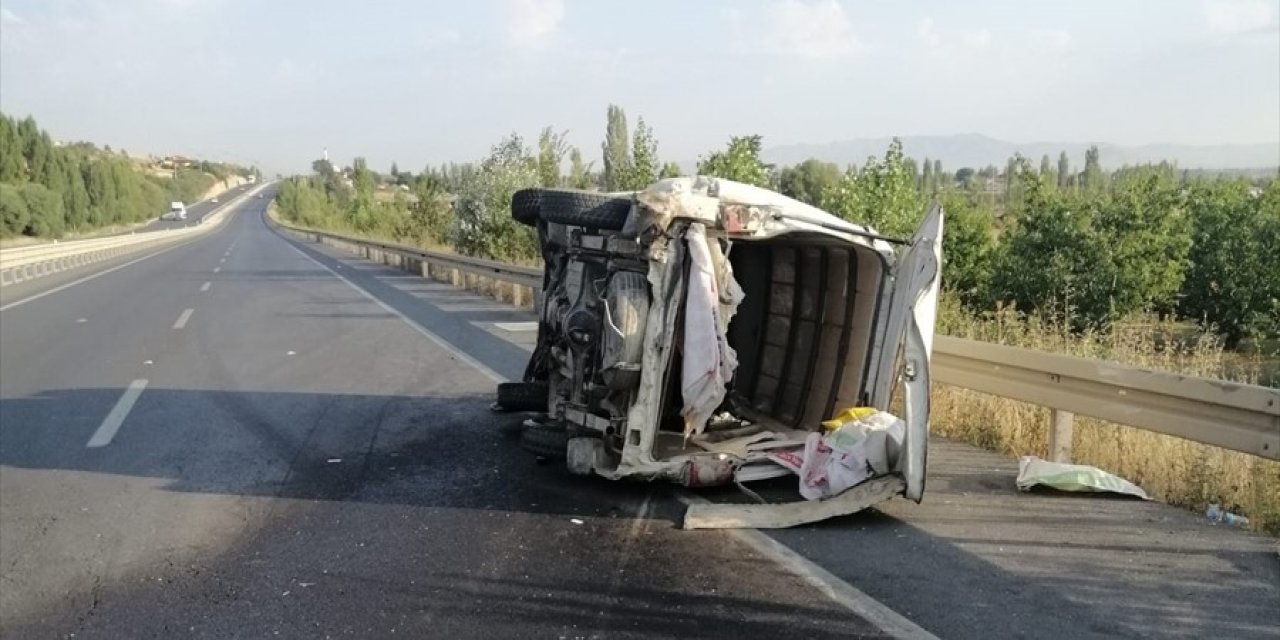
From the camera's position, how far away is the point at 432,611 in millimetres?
4430

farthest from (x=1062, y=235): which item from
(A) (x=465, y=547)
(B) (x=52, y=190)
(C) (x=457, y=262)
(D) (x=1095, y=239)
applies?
(B) (x=52, y=190)

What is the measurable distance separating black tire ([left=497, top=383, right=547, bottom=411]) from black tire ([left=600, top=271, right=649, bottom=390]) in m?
2.10

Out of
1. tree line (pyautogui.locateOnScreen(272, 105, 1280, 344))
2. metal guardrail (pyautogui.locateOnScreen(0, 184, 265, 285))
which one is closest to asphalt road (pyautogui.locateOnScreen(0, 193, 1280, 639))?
tree line (pyautogui.locateOnScreen(272, 105, 1280, 344))

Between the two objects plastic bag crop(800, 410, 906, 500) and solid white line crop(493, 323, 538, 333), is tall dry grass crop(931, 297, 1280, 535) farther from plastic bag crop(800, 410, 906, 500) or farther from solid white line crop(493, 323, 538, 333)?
solid white line crop(493, 323, 538, 333)

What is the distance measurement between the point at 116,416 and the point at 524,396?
12.1ft

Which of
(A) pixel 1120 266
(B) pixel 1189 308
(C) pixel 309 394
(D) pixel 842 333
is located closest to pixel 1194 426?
(D) pixel 842 333

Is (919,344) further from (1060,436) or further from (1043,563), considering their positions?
(1060,436)

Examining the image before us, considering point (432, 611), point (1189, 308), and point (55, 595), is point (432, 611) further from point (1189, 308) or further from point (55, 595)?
point (1189, 308)

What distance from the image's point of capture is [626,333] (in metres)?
6.01

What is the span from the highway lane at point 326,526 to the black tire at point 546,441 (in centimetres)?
19

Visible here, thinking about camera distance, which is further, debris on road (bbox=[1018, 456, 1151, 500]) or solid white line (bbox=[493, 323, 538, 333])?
solid white line (bbox=[493, 323, 538, 333])

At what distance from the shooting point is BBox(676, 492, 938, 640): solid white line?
4.17 metres

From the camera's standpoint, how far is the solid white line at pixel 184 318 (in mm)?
15484

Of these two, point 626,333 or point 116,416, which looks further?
point 116,416
